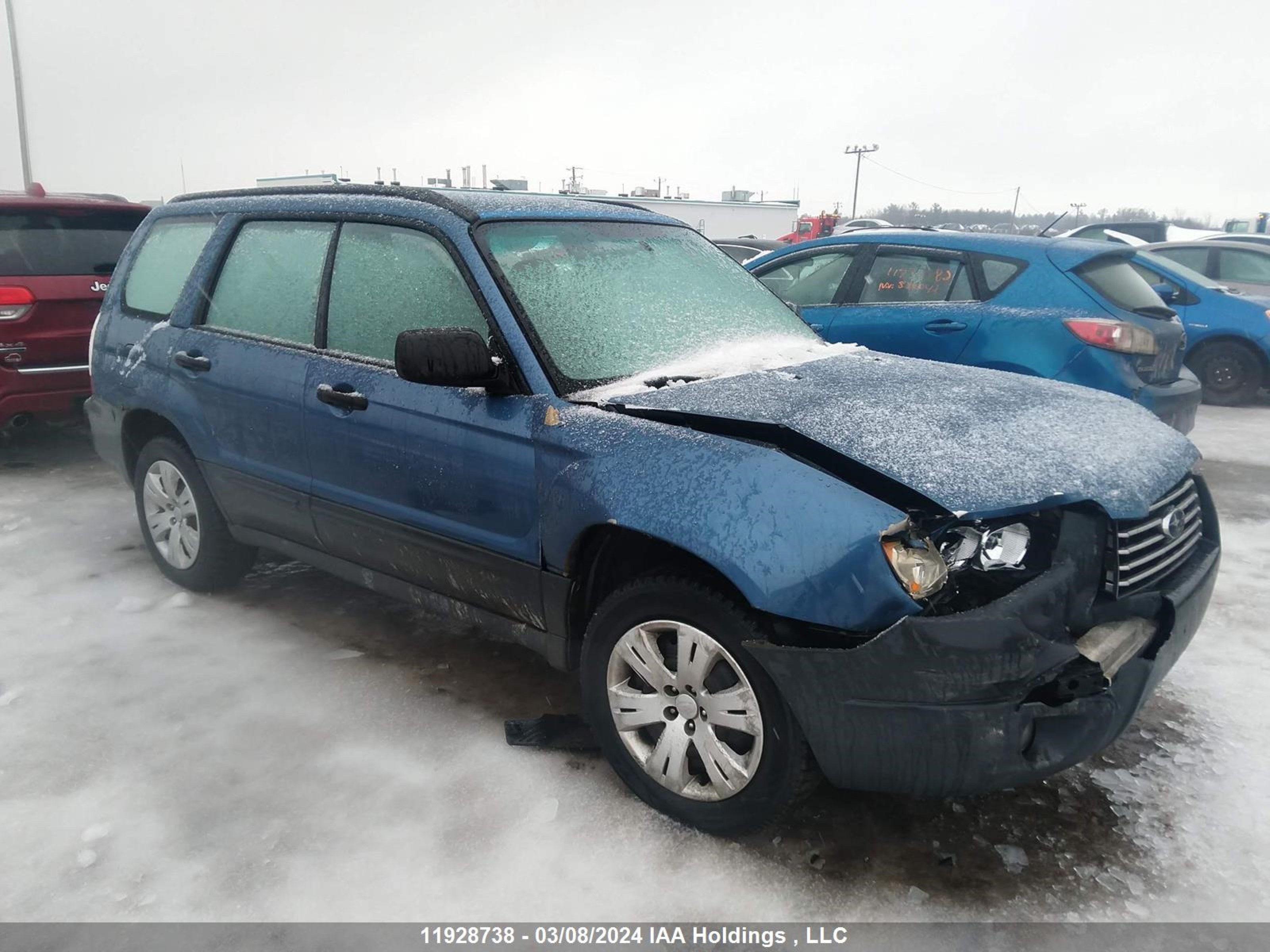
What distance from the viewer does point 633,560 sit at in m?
2.69

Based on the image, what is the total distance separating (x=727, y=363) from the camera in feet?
10.3

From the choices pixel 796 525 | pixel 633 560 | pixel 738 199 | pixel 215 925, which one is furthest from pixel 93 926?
pixel 738 199

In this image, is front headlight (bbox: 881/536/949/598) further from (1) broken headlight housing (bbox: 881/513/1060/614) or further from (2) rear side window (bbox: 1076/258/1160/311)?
(2) rear side window (bbox: 1076/258/1160/311)

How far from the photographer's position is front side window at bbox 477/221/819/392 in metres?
2.93

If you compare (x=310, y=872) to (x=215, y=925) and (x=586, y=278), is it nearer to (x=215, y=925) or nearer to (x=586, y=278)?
(x=215, y=925)

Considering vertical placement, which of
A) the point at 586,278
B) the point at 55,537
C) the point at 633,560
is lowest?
the point at 55,537

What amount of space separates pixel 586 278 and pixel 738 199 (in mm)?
60223

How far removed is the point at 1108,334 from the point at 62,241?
6.72m

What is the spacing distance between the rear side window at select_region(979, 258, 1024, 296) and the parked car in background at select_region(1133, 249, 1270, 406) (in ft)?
13.6

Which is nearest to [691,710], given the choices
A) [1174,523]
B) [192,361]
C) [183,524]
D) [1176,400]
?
[1174,523]

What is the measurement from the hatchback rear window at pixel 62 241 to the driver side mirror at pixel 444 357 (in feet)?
15.3

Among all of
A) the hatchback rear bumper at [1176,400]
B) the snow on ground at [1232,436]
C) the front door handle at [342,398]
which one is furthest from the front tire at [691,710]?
the snow on ground at [1232,436]

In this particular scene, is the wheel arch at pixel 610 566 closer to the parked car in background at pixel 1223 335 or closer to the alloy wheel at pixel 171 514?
the alloy wheel at pixel 171 514

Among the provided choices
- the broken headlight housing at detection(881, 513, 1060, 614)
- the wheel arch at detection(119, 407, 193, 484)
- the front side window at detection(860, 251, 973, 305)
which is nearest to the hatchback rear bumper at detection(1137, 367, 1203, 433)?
the front side window at detection(860, 251, 973, 305)
